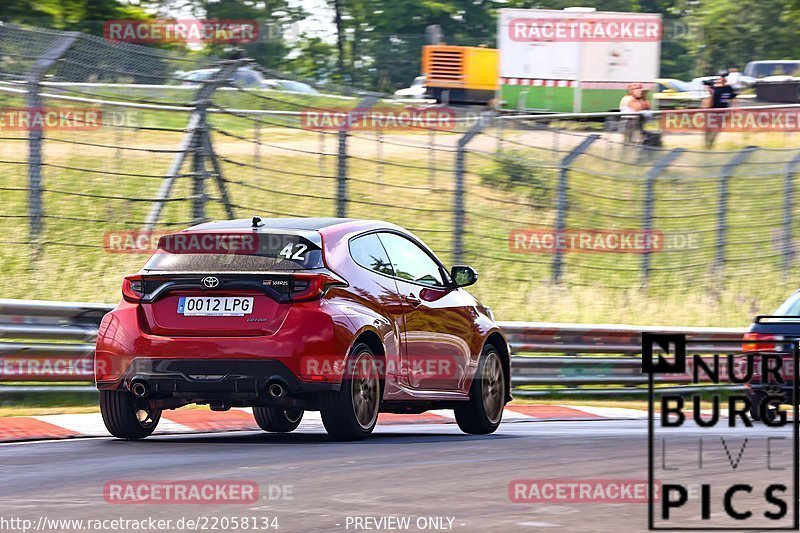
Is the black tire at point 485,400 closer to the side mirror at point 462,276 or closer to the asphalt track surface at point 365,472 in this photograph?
the asphalt track surface at point 365,472

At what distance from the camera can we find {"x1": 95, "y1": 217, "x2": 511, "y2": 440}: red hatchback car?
32.9 feet

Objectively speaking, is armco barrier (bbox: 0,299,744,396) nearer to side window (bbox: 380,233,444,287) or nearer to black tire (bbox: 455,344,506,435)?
black tire (bbox: 455,344,506,435)

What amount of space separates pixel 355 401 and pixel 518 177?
1343 centimetres

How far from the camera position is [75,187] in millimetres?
19797

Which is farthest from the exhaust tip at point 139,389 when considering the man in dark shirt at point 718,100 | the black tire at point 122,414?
the man in dark shirt at point 718,100

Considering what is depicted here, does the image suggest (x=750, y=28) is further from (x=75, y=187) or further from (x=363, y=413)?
(x=363, y=413)

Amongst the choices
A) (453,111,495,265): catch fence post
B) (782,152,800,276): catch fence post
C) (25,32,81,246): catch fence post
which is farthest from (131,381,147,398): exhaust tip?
(782,152,800,276): catch fence post

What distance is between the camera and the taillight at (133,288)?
10.4 metres

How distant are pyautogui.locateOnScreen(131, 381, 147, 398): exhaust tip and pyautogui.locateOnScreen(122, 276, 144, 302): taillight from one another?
1.77ft

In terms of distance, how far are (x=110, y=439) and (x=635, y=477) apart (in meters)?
3.85

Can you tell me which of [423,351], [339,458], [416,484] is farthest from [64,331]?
[416,484]

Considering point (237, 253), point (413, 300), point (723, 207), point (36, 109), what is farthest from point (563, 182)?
point (237, 253)

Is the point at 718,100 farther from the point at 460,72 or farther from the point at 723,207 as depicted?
the point at 723,207

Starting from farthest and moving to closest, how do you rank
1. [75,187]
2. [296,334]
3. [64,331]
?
[75,187]
[64,331]
[296,334]
